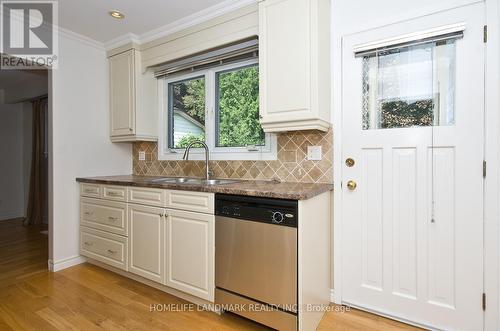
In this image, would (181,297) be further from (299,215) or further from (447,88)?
(447,88)

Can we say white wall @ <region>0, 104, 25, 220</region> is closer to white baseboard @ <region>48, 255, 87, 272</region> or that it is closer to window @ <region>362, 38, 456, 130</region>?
white baseboard @ <region>48, 255, 87, 272</region>

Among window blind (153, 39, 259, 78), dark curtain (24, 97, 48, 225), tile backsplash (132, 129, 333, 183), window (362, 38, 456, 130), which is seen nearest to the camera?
window (362, 38, 456, 130)

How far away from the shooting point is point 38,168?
458cm

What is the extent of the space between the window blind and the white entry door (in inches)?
32.1

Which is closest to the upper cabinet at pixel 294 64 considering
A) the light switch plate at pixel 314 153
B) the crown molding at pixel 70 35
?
the light switch plate at pixel 314 153

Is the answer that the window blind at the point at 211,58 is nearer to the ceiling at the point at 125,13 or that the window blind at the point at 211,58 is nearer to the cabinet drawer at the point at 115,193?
the ceiling at the point at 125,13

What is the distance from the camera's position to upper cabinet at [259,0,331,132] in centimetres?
183

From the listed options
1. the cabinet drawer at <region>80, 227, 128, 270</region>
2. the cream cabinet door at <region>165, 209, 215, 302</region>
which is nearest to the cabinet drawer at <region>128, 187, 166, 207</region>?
the cream cabinet door at <region>165, 209, 215, 302</region>

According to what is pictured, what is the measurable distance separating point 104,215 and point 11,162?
393 cm

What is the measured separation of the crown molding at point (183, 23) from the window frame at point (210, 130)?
1.42 feet

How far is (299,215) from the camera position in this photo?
5.03ft

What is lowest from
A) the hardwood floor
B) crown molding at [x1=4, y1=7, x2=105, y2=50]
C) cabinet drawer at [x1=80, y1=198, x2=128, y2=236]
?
the hardwood floor

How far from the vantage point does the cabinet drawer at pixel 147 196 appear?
218cm

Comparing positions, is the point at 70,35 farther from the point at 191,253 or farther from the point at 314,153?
the point at 314,153
